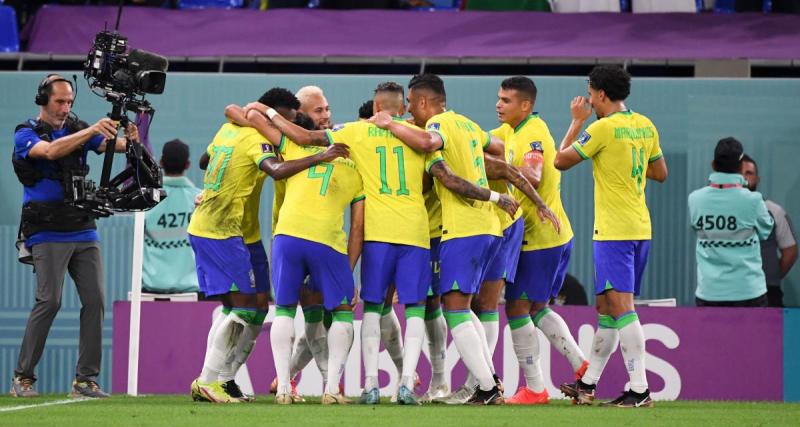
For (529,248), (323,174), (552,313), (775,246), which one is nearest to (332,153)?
(323,174)

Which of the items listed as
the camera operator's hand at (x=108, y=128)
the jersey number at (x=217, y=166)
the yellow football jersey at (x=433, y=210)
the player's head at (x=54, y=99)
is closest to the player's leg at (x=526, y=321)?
the yellow football jersey at (x=433, y=210)

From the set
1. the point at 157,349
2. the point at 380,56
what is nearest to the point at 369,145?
the point at 157,349

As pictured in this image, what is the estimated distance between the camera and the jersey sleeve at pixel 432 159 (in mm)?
9633

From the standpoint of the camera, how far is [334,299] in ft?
31.3

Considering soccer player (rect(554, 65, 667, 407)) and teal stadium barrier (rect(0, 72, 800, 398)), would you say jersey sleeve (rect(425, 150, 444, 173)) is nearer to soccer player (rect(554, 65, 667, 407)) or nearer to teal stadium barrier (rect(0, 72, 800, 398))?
soccer player (rect(554, 65, 667, 407))

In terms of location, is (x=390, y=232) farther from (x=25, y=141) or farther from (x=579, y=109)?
(x=25, y=141)

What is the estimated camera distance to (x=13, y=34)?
14547 millimetres

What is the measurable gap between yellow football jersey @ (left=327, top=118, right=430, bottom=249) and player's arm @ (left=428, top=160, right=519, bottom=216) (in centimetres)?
15

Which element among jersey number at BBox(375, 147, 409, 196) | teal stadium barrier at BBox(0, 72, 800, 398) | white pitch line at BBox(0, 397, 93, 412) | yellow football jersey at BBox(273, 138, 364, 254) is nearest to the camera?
white pitch line at BBox(0, 397, 93, 412)

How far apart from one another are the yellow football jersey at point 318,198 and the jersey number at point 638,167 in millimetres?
1857

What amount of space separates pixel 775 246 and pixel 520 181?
3744mm

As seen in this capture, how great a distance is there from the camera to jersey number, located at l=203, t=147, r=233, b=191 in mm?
10070

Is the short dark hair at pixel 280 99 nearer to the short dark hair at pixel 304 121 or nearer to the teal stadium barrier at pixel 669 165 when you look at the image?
the short dark hair at pixel 304 121

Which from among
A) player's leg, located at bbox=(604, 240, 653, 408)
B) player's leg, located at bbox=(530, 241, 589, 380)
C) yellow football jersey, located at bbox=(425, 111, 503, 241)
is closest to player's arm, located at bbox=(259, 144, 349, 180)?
yellow football jersey, located at bbox=(425, 111, 503, 241)
